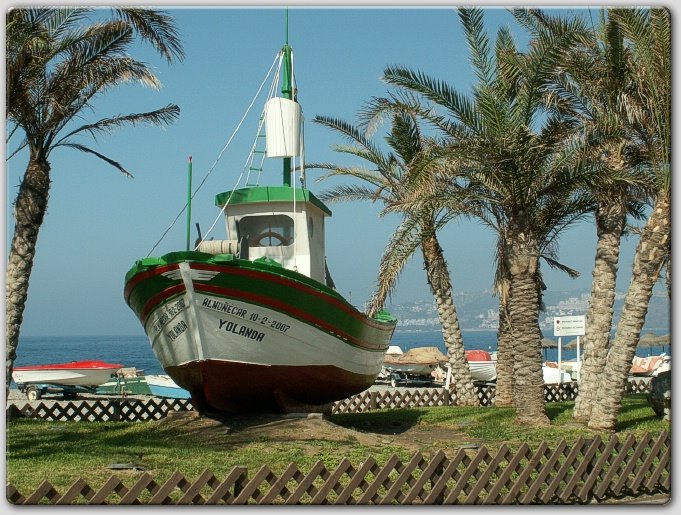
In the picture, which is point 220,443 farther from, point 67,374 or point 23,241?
point 67,374

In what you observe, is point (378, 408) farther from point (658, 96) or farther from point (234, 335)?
point (658, 96)

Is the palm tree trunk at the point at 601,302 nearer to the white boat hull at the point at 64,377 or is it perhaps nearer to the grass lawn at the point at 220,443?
the grass lawn at the point at 220,443

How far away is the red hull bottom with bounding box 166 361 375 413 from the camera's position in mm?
13039

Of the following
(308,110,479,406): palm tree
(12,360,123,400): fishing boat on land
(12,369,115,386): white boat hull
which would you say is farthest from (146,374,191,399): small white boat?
(308,110,479,406): palm tree

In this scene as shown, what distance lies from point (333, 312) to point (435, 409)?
6.40 m

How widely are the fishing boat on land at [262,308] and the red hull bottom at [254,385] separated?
22mm

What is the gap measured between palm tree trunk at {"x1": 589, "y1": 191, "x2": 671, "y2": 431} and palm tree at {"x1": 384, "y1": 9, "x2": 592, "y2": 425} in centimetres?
137

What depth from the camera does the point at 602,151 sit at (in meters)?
15.3

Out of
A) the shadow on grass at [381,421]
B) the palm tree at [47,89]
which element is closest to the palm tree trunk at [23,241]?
Answer: the palm tree at [47,89]

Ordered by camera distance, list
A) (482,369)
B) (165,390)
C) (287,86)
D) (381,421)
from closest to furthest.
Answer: (287,86) < (381,421) < (165,390) < (482,369)

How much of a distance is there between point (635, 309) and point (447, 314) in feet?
25.4

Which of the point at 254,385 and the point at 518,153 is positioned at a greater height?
the point at 518,153

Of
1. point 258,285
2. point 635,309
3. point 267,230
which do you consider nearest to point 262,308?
point 258,285

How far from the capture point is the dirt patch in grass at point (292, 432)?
41.2 feet
